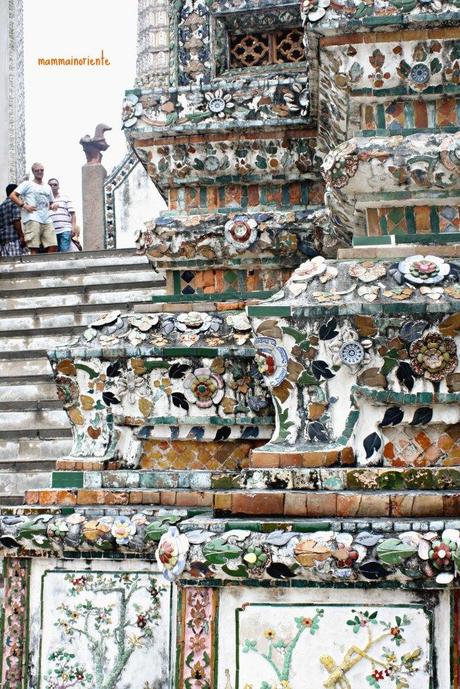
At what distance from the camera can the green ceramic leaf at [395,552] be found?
Result: 12.6ft

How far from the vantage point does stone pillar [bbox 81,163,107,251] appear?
1806 centimetres

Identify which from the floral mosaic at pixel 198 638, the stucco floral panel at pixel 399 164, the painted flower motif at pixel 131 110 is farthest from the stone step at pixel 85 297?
the floral mosaic at pixel 198 638

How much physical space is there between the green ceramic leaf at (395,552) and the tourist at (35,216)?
33.3 ft

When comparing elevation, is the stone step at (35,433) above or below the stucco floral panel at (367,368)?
below

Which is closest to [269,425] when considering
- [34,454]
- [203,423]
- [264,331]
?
[203,423]

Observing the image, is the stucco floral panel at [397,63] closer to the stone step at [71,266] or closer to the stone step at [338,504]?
the stone step at [338,504]

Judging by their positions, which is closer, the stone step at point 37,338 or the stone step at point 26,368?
the stone step at point 26,368

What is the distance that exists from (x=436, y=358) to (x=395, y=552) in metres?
0.85

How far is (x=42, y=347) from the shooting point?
10695mm

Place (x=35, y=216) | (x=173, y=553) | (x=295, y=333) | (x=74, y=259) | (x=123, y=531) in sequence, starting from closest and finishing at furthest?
1. (x=173, y=553)
2. (x=295, y=333)
3. (x=123, y=531)
4. (x=74, y=259)
5. (x=35, y=216)

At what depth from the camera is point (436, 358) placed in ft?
14.7

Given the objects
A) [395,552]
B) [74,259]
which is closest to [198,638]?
[395,552]

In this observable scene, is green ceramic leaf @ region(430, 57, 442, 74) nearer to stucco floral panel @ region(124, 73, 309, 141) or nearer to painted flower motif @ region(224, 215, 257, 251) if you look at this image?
stucco floral panel @ region(124, 73, 309, 141)

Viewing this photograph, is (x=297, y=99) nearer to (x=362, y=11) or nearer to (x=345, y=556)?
(x=362, y=11)
